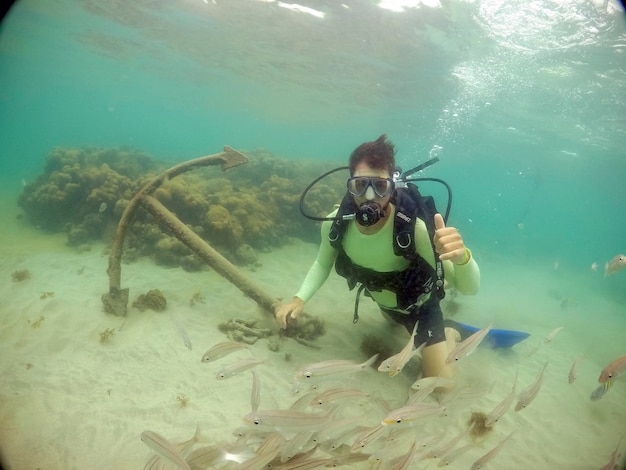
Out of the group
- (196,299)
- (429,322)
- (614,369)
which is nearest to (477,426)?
(429,322)

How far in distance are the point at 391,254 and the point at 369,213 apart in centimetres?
87

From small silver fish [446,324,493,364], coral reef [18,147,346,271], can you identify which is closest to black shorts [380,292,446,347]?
small silver fish [446,324,493,364]

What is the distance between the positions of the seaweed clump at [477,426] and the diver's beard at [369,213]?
3355mm

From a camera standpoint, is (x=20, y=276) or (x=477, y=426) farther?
(x=20, y=276)

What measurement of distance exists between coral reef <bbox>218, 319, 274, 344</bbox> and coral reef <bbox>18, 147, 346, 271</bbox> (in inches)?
134

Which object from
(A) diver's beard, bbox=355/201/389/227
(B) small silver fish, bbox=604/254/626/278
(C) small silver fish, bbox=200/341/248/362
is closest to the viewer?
(C) small silver fish, bbox=200/341/248/362

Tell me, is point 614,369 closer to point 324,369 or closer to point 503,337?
point 324,369

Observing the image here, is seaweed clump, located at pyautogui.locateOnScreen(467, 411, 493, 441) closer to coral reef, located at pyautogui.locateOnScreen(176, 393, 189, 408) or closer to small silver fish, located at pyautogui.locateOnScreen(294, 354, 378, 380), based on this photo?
small silver fish, located at pyautogui.locateOnScreen(294, 354, 378, 380)

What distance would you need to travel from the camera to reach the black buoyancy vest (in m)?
4.34

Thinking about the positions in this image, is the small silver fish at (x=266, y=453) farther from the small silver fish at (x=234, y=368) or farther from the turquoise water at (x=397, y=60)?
the turquoise water at (x=397, y=60)

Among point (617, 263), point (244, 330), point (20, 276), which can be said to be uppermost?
point (617, 263)

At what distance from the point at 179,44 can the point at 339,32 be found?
52.2ft

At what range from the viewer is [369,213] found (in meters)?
4.21

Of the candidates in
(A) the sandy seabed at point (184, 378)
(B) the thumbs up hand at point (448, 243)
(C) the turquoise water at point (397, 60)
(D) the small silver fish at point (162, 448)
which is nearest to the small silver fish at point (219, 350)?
(A) the sandy seabed at point (184, 378)
